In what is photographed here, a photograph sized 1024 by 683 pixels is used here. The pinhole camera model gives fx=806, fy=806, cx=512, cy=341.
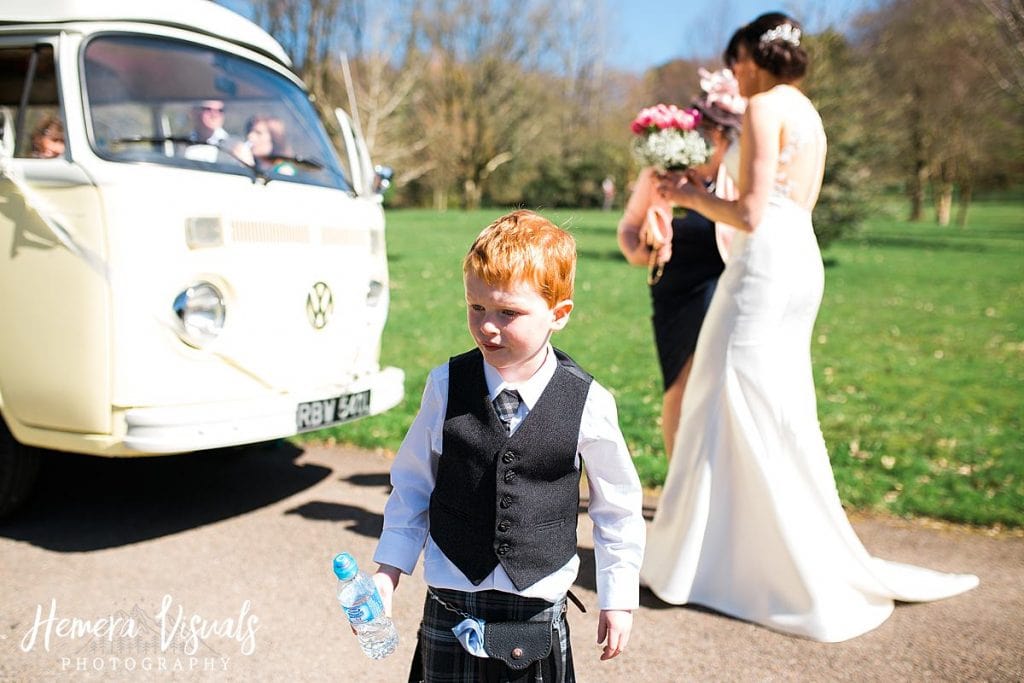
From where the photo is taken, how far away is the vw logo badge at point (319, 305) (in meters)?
4.33

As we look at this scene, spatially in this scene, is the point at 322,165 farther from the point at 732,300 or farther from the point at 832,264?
the point at 832,264

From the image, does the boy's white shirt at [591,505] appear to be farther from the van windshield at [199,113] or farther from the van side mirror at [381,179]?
the van side mirror at [381,179]

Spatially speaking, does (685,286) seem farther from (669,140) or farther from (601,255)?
(601,255)

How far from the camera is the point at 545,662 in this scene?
198 cm

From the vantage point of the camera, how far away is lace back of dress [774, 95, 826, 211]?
339 cm

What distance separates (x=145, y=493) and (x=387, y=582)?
3.43 m

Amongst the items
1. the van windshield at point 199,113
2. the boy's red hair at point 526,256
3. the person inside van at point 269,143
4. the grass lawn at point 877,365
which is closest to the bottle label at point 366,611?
the boy's red hair at point 526,256

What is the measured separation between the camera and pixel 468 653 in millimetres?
1942

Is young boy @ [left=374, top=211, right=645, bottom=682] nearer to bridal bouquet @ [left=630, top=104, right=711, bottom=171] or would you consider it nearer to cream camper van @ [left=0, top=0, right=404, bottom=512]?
bridal bouquet @ [left=630, top=104, right=711, bottom=171]

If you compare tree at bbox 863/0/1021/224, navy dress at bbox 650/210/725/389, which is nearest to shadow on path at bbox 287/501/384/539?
navy dress at bbox 650/210/725/389

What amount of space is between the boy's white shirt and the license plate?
7.29 ft

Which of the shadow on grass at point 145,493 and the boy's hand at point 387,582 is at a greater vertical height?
the boy's hand at point 387,582

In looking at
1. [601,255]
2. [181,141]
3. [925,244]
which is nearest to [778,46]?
[181,141]

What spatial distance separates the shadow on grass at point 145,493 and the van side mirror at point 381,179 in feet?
6.19
